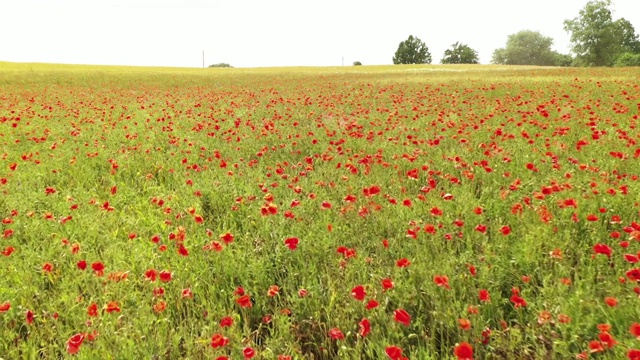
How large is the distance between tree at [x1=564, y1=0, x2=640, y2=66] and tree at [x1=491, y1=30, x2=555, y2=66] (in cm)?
3431

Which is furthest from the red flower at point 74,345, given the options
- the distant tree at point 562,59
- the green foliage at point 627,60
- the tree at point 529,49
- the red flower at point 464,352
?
the tree at point 529,49

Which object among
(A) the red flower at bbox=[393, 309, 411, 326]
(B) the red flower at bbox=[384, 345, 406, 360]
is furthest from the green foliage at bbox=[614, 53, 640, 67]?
(B) the red flower at bbox=[384, 345, 406, 360]

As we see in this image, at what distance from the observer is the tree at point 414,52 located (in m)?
88.0

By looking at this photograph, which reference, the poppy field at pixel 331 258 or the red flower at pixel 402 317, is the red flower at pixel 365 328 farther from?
Result: the red flower at pixel 402 317

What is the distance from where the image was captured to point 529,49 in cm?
9912

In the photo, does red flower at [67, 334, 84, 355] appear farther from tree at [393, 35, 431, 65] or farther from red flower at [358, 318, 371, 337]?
tree at [393, 35, 431, 65]

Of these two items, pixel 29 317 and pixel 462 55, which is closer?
pixel 29 317

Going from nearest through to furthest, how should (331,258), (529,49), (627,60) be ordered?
(331,258)
(627,60)
(529,49)

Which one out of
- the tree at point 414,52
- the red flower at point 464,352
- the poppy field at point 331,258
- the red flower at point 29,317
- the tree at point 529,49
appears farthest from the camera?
the tree at point 529,49

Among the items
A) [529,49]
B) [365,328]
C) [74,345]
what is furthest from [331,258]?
[529,49]

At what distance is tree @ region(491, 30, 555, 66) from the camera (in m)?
98.8

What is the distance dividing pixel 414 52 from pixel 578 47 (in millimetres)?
32337

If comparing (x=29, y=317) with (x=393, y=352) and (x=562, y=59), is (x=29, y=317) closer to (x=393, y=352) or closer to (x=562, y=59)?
(x=393, y=352)

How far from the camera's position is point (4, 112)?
39.6 ft
